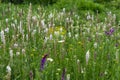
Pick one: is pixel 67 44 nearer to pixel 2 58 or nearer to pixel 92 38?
pixel 92 38

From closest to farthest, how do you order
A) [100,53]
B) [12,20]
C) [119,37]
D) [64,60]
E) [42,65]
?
[42,65]
[64,60]
[100,53]
[119,37]
[12,20]

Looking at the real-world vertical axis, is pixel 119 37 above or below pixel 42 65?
below

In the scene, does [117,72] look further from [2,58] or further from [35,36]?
[35,36]

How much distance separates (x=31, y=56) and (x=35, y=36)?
1026 mm

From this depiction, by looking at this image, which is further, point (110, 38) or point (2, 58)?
point (110, 38)

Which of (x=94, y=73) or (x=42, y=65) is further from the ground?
(x=42, y=65)

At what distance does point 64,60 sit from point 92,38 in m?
1.38

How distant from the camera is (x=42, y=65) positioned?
325 cm

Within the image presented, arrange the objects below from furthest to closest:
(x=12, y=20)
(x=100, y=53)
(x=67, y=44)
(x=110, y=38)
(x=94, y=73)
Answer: (x=12, y=20), (x=110, y=38), (x=67, y=44), (x=100, y=53), (x=94, y=73)

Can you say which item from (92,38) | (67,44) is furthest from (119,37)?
(67,44)

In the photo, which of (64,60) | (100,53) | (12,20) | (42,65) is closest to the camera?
(42,65)

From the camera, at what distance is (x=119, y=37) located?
5.60 metres

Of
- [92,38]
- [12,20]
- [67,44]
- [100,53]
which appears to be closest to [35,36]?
[67,44]

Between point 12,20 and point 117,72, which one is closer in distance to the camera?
point 117,72
